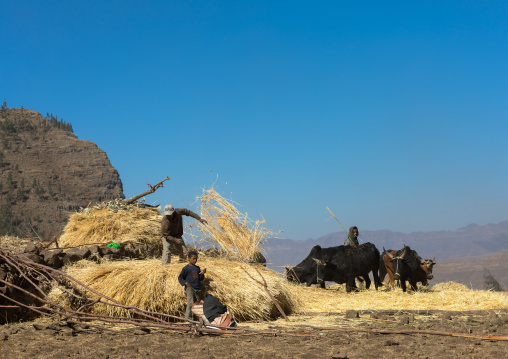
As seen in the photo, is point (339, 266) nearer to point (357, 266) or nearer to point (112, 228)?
point (357, 266)

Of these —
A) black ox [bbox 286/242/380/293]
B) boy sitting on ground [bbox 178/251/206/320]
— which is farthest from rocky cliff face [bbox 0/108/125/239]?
boy sitting on ground [bbox 178/251/206/320]

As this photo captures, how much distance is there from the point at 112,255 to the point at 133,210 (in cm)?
248

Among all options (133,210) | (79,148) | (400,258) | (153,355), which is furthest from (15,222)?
(153,355)

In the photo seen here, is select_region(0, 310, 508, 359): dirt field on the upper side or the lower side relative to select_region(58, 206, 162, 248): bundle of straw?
lower

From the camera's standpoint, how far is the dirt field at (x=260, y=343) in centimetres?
598

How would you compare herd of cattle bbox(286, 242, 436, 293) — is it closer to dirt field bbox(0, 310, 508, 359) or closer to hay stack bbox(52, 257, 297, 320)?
hay stack bbox(52, 257, 297, 320)

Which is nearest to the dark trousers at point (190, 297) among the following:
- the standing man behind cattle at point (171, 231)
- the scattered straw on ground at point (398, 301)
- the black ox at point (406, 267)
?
the standing man behind cattle at point (171, 231)

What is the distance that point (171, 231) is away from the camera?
1024cm

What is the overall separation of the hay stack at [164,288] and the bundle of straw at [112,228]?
3.62 meters

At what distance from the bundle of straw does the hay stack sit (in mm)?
3618

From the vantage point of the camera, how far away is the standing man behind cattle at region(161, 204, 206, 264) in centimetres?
1009

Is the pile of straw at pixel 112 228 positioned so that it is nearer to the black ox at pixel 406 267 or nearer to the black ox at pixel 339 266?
the black ox at pixel 339 266

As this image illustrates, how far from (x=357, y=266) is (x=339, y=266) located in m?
0.56

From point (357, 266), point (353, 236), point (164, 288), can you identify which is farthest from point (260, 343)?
point (353, 236)
